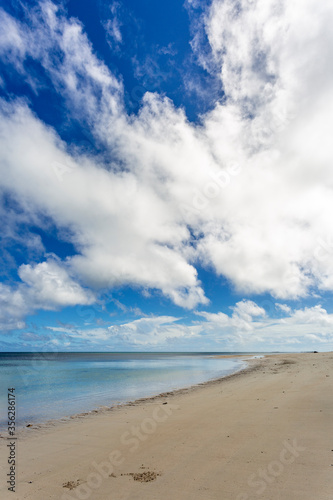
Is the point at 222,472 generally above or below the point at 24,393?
above

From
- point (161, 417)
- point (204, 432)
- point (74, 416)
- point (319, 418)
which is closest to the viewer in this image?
point (204, 432)

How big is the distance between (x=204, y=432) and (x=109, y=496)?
5059mm

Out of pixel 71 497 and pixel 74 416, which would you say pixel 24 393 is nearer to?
pixel 74 416

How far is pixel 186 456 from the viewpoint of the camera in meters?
7.89

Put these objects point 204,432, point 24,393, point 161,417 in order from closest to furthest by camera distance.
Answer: point 204,432
point 161,417
point 24,393

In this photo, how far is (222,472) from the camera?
6.72 m

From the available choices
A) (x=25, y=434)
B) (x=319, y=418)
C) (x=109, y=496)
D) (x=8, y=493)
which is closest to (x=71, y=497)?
(x=109, y=496)

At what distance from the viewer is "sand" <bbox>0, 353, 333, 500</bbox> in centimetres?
607

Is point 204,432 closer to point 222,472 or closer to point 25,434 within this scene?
point 222,472

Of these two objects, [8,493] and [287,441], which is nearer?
[8,493]

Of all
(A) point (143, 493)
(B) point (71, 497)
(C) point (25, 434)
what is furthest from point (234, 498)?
(C) point (25, 434)

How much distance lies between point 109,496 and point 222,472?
2678mm

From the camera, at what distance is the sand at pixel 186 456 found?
607cm

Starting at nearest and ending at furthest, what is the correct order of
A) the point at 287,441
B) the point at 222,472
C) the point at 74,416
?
the point at 222,472 < the point at 287,441 < the point at 74,416
